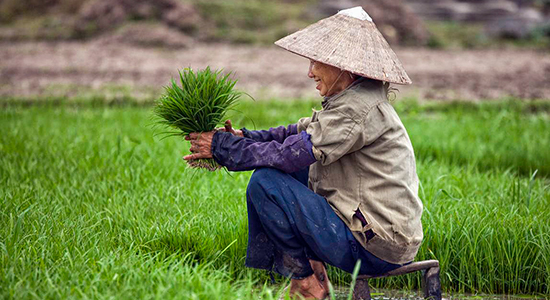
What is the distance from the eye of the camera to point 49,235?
3205mm

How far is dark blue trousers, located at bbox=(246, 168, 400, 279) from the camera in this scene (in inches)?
111

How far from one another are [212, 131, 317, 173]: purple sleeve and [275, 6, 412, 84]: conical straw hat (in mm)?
359

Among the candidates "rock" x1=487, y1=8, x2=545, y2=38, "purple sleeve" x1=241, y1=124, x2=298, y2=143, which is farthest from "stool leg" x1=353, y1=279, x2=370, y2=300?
"rock" x1=487, y1=8, x2=545, y2=38

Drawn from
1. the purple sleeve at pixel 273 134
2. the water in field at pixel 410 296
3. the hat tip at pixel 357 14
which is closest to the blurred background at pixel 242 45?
the purple sleeve at pixel 273 134

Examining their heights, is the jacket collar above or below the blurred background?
above

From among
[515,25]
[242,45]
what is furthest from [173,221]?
[515,25]

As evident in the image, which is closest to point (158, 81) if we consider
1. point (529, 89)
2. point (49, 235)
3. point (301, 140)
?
point (529, 89)

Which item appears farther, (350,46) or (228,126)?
Answer: (228,126)

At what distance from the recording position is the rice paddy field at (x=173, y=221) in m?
2.71

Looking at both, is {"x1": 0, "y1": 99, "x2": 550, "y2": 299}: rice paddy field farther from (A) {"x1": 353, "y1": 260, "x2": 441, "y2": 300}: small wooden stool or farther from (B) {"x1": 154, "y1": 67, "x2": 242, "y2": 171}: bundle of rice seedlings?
(A) {"x1": 353, "y1": 260, "x2": 441, "y2": 300}: small wooden stool

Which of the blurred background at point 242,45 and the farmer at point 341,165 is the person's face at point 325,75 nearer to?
the farmer at point 341,165

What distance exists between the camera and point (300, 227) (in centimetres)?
283

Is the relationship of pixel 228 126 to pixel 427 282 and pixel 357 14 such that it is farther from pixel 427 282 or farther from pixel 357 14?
pixel 427 282

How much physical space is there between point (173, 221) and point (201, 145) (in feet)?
2.39
